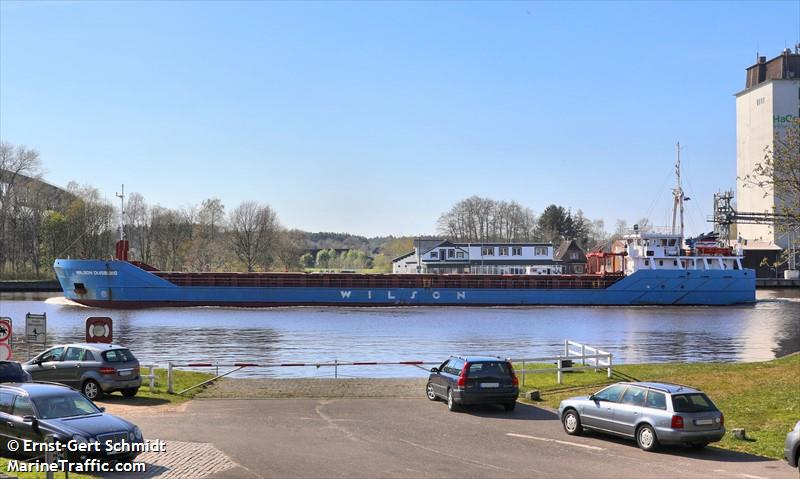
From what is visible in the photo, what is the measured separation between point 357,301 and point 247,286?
10099 millimetres

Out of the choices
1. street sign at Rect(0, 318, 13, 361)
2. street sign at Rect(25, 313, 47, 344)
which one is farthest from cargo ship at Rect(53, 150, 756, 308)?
street sign at Rect(0, 318, 13, 361)

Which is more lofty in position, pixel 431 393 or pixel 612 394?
pixel 612 394

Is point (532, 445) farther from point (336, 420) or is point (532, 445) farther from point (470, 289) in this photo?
point (470, 289)

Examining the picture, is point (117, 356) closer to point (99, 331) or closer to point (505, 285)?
point (99, 331)

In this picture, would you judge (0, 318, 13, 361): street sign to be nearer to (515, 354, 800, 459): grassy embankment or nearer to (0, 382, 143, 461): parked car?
(0, 382, 143, 461): parked car

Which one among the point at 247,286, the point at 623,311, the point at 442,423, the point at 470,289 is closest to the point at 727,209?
the point at 623,311

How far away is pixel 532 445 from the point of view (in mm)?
13891

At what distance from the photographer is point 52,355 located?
1933 centimetres

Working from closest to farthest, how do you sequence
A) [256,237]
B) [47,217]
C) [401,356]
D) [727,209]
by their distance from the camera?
[401,356] → [727,209] → [47,217] → [256,237]

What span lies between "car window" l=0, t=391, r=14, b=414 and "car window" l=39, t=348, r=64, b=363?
288 inches

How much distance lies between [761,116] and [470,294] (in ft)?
227

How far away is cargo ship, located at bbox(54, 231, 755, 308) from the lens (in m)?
65.7

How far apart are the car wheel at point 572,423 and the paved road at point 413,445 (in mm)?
287

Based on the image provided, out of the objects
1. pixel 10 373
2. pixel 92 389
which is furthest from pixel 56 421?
pixel 92 389
